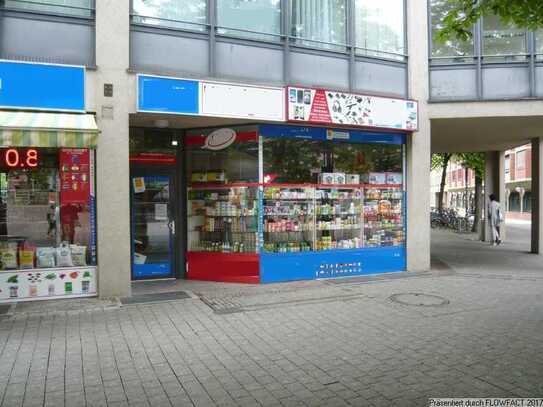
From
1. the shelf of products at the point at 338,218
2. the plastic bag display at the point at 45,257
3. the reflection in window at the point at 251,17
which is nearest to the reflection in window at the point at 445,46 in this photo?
the shelf of products at the point at 338,218

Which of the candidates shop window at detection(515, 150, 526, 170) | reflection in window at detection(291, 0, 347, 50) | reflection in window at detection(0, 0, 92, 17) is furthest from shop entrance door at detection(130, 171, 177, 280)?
shop window at detection(515, 150, 526, 170)

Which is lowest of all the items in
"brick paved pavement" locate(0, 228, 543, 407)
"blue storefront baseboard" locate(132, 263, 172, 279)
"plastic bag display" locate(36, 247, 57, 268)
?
"brick paved pavement" locate(0, 228, 543, 407)

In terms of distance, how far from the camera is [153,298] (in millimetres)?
8219

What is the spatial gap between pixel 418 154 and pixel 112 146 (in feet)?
21.9

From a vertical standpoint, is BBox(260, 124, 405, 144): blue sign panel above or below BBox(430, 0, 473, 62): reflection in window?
below

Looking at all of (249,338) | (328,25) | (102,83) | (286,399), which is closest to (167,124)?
(102,83)

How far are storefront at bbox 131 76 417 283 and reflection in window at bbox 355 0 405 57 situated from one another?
1.32 meters

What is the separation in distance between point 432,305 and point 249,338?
10.8ft

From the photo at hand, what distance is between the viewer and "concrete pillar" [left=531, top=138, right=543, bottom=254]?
1464 cm

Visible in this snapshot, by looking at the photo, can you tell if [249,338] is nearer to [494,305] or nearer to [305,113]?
[494,305]

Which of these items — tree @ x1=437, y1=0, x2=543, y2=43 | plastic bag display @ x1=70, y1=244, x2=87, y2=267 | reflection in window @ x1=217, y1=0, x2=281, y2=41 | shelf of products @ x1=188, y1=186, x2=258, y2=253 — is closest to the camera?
tree @ x1=437, y1=0, x2=543, y2=43

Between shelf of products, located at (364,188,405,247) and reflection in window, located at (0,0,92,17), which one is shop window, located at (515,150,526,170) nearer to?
shelf of products, located at (364,188,405,247)

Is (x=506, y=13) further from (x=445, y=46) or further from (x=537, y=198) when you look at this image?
(x=537, y=198)

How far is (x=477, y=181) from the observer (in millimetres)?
24141
